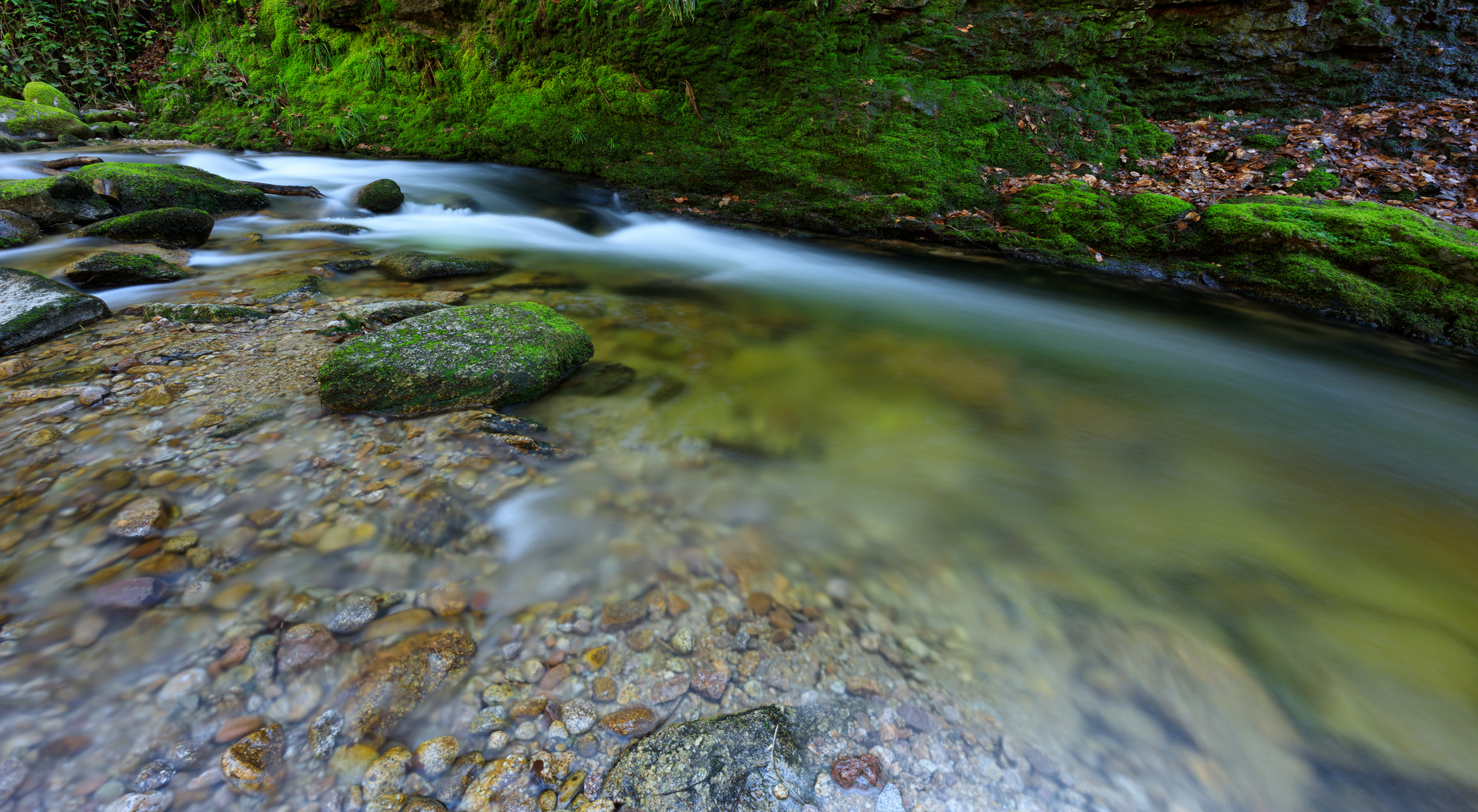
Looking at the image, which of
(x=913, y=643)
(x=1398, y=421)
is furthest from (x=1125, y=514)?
(x=1398, y=421)

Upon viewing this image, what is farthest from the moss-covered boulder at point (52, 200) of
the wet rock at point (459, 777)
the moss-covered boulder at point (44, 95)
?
the moss-covered boulder at point (44, 95)

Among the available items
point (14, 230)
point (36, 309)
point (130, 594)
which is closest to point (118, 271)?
point (36, 309)

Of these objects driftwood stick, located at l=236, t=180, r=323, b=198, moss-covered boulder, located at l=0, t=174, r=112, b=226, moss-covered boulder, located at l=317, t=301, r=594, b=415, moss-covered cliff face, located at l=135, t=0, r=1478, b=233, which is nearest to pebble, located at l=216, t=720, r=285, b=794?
moss-covered boulder, located at l=317, t=301, r=594, b=415

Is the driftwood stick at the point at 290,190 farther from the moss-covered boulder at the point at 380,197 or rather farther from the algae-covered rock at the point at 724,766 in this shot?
the algae-covered rock at the point at 724,766

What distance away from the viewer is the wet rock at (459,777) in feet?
4.85

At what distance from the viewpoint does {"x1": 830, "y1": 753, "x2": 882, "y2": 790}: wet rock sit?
61.9 inches

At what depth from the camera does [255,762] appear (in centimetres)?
150

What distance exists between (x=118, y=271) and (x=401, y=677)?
5176 millimetres

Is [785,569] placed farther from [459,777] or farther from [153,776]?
[153,776]

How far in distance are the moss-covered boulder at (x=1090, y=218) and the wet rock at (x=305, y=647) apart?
7326mm

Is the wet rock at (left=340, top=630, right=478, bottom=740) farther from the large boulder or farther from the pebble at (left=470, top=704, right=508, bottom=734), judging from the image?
the large boulder

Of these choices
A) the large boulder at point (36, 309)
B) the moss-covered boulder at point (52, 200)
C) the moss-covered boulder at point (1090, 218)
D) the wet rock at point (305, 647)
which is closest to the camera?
the wet rock at point (305, 647)

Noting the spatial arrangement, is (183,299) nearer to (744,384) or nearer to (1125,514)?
(744,384)

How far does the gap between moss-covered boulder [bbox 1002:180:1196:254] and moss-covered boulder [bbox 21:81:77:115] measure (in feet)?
59.1
